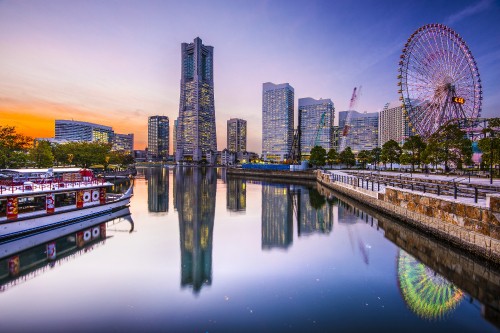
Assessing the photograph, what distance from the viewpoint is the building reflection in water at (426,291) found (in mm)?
13500

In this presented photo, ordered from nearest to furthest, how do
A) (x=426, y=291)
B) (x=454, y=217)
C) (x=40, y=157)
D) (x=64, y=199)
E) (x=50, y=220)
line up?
(x=426, y=291) < (x=454, y=217) < (x=50, y=220) < (x=64, y=199) < (x=40, y=157)

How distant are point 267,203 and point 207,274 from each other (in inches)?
1255

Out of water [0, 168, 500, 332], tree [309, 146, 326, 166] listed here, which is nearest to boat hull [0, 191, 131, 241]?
water [0, 168, 500, 332]

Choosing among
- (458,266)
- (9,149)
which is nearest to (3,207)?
(458,266)

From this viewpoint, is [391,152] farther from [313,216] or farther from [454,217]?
[454,217]

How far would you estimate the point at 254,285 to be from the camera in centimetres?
1617

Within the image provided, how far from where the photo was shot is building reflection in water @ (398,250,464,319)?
13.5m

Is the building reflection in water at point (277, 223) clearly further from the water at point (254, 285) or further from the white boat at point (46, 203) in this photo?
the white boat at point (46, 203)

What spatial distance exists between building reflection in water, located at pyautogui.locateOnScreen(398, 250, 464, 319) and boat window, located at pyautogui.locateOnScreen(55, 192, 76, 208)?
33.5 m

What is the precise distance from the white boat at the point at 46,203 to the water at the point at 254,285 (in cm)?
379

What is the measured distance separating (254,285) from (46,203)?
81.2ft

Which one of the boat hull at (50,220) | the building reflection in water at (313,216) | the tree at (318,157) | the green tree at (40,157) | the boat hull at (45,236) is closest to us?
the boat hull at (45,236)

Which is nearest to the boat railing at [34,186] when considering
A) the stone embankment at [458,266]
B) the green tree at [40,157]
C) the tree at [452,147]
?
the stone embankment at [458,266]

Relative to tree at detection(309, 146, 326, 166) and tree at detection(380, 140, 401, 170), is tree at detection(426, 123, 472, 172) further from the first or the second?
tree at detection(309, 146, 326, 166)
